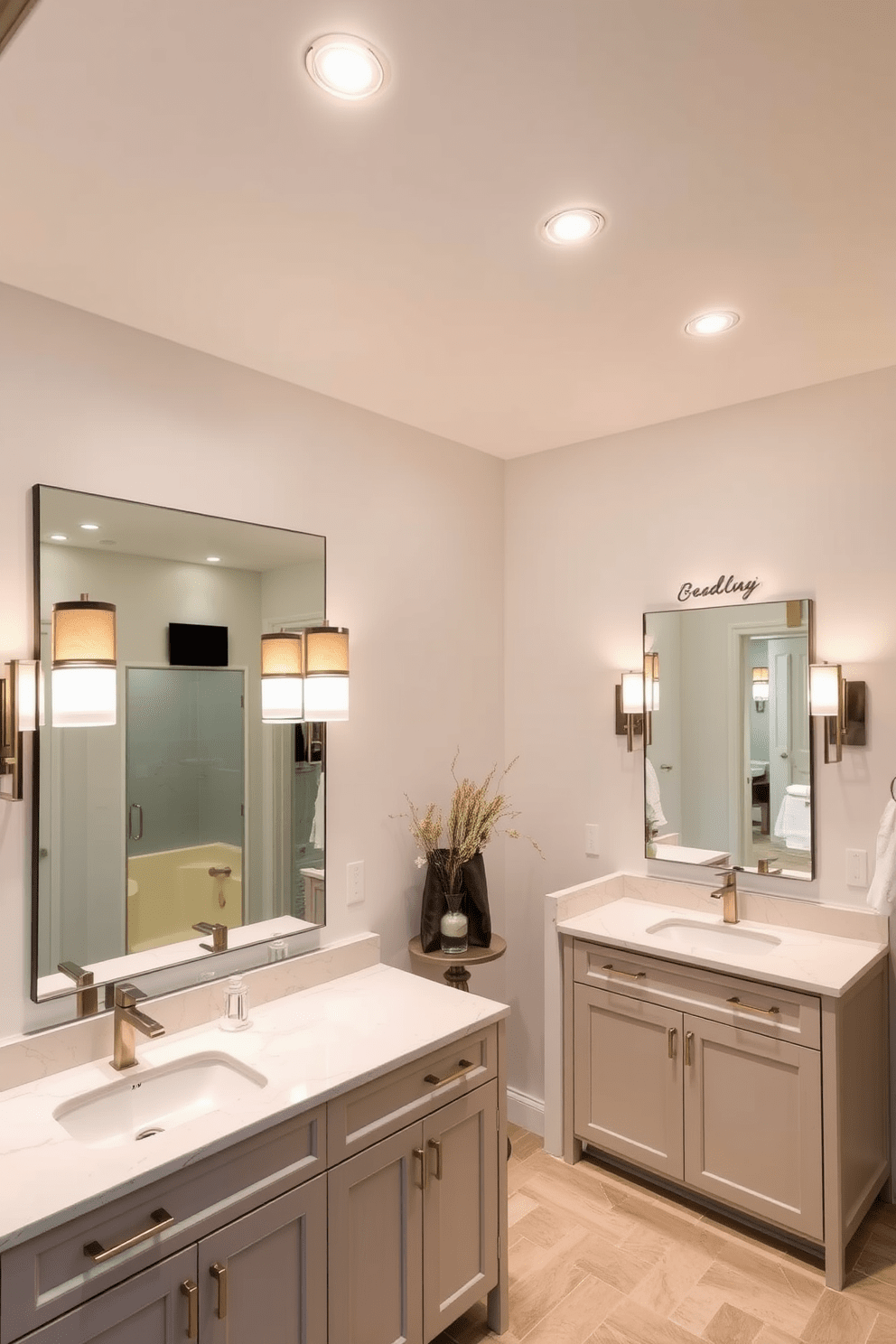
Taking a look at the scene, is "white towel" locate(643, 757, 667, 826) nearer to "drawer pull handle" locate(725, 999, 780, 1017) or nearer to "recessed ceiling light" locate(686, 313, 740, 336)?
"drawer pull handle" locate(725, 999, 780, 1017)

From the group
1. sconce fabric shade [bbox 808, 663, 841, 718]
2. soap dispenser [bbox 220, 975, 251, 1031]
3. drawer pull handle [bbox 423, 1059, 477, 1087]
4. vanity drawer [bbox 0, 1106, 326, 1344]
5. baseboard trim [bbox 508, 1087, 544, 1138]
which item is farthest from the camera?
baseboard trim [bbox 508, 1087, 544, 1138]

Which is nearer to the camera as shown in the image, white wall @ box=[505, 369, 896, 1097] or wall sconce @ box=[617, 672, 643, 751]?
white wall @ box=[505, 369, 896, 1097]

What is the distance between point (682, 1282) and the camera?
2.40m

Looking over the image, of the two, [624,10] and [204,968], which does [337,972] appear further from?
[624,10]

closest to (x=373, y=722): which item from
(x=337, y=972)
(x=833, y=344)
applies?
(x=337, y=972)

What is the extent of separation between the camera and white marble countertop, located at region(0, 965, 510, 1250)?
1518 millimetres

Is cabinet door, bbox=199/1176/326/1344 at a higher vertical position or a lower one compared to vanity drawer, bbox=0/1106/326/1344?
lower

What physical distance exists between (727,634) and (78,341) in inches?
88.2

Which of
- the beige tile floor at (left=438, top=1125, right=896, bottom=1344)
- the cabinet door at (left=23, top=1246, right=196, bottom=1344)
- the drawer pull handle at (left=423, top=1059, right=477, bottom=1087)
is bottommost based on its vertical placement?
the beige tile floor at (left=438, top=1125, right=896, bottom=1344)

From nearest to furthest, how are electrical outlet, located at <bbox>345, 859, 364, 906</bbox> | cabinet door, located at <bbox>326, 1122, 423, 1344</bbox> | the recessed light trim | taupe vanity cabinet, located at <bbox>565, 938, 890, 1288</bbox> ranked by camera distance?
the recessed light trim → cabinet door, located at <bbox>326, 1122, 423, 1344</bbox> → taupe vanity cabinet, located at <bbox>565, 938, 890, 1288</bbox> → electrical outlet, located at <bbox>345, 859, 364, 906</bbox>

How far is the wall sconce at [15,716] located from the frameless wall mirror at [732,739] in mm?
2125

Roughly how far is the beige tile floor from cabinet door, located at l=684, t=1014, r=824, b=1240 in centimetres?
15

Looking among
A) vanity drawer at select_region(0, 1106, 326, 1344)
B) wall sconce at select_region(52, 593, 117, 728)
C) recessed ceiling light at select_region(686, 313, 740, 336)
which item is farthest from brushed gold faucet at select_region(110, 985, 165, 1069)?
recessed ceiling light at select_region(686, 313, 740, 336)

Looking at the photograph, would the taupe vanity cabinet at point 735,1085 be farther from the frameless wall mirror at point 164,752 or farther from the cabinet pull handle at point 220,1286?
the cabinet pull handle at point 220,1286
